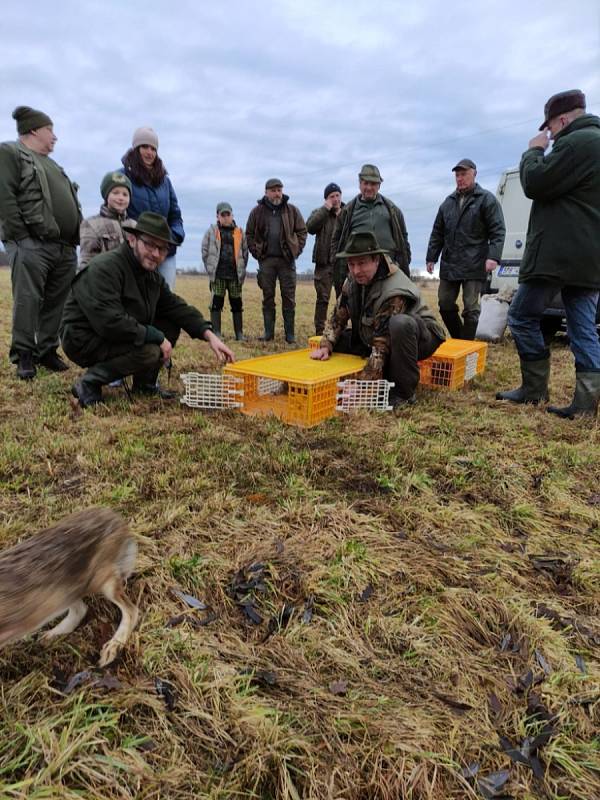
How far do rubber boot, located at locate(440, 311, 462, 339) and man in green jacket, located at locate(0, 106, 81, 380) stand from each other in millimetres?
4685

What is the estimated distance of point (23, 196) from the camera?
470 cm

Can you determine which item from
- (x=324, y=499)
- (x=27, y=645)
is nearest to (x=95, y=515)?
(x=27, y=645)

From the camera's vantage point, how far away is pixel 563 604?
199cm

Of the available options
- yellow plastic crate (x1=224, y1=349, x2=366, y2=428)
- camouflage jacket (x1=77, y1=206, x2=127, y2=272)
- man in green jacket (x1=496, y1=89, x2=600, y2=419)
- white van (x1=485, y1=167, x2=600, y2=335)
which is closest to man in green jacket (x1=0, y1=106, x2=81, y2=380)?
camouflage jacket (x1=77, y1=206, x2=127, y2=272)

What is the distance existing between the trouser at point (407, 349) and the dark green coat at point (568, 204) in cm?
98

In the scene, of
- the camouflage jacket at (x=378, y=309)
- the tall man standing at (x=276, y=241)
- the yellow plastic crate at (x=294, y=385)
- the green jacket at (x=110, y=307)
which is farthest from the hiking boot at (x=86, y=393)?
the tall man standing at (x=276, y=241)

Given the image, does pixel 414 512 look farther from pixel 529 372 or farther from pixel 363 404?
pixel 529 372

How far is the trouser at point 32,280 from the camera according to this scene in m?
4.86

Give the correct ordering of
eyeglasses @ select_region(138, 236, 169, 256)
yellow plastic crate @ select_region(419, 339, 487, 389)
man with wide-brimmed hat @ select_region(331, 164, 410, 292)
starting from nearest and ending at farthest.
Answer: eyeglasses @ select_region(138, 236, 169, 256)
yellow plastic crate @ select_region(419, 339, 487, 389)
man with wide-brimmed hat @ select_region(331, 164, 410, 292)

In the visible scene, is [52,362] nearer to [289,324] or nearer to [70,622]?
[289,324]

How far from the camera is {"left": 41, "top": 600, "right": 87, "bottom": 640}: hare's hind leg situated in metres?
1.68

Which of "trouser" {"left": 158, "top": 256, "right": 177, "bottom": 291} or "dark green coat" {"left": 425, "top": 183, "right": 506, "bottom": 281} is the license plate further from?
"trouser" {"left": 158, "top": 256, "right": 177, "bottom": 291}

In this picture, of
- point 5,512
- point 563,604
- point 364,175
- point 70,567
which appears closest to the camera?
point 70,567

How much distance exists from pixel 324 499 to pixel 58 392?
2941mm
